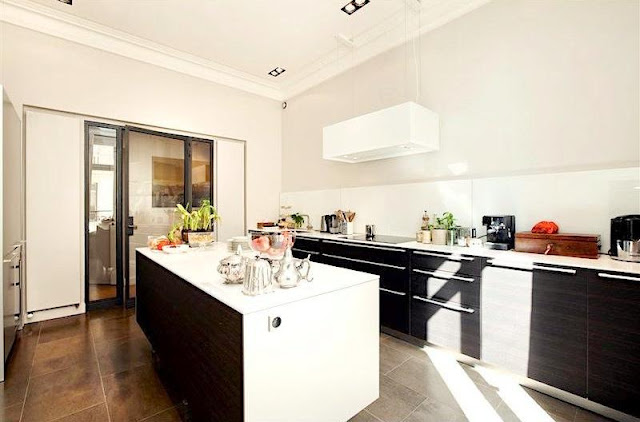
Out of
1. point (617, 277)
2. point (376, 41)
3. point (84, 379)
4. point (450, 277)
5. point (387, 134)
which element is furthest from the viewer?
point (376, 41)

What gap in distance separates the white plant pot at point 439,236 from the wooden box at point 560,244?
1.98 ft

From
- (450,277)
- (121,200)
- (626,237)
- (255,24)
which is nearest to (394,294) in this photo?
(450,277)

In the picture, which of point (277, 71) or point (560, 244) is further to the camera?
point (277, 71)

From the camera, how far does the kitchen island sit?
120 centimetres

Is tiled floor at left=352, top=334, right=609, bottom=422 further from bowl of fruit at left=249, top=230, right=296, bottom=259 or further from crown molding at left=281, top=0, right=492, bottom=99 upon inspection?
crown molding at left=281, top=0, right=492, bottom=99

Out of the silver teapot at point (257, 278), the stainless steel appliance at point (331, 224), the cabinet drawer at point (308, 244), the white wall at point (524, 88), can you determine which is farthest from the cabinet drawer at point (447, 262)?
the silver teapot at point (257, 278)

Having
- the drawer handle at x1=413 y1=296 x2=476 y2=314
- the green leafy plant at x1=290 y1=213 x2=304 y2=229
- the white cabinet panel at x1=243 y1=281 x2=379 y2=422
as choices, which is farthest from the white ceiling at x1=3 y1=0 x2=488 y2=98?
the white cabinet panel at x1=243 y1=281 x2=379 y2=422

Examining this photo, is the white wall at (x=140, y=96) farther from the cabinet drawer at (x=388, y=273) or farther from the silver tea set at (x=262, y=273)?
the silver tea set at (x=262, y=273)

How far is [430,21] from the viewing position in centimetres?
325

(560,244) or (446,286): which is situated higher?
(560,244)

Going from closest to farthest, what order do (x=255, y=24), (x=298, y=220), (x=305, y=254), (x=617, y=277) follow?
(x=617, y=277) < (x=255, y=24) < (x=305, y=254) < (x=298, y=220)

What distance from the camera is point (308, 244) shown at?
3.84 m

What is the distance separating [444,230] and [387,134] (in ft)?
3.48

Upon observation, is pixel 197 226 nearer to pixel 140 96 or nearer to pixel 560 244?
pixel 140 96
